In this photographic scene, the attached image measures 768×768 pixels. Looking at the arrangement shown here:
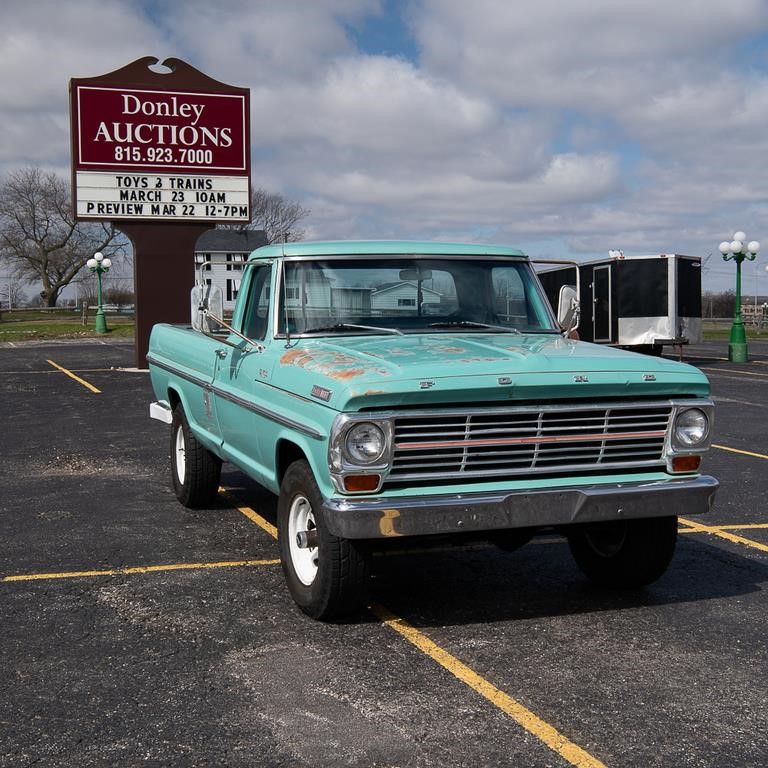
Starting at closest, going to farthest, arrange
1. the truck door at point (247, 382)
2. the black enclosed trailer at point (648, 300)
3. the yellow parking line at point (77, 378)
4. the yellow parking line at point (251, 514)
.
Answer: the truck door at point (247, 382)
the yellow parking line at point (251, 514)
the yellow parking line at point (77, 378)
the black enclosed trailer at point (648, 300)

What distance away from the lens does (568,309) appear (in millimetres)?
6520

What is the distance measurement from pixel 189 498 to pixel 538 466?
3777 millimetres

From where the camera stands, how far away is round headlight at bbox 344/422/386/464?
15.3ft

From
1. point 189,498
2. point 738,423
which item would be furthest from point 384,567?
point 738,423

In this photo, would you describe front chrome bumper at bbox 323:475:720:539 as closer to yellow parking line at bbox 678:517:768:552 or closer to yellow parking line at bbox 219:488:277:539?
yellow parking line at bbox 678:517:768:552

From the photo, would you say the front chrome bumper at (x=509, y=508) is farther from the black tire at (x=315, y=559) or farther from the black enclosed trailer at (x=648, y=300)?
the black enclosed trailer at (x=648, y=300)

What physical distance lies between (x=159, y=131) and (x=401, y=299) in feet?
55.1

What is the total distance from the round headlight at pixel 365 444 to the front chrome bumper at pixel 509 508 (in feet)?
0.66

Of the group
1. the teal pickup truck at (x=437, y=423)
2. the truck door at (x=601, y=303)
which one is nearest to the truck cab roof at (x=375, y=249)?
the teal pickup truck at (x=437, y=423)

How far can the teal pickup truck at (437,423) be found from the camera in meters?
4.71

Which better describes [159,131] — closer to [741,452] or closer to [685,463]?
[741,452]

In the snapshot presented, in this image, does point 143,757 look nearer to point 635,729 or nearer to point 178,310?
point 635,729

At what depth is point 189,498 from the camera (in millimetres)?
7938

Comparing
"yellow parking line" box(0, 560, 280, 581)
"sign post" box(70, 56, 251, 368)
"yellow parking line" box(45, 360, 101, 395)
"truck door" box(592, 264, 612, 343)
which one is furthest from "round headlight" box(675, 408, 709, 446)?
"truck door" box(592, 264, 612, 343)
